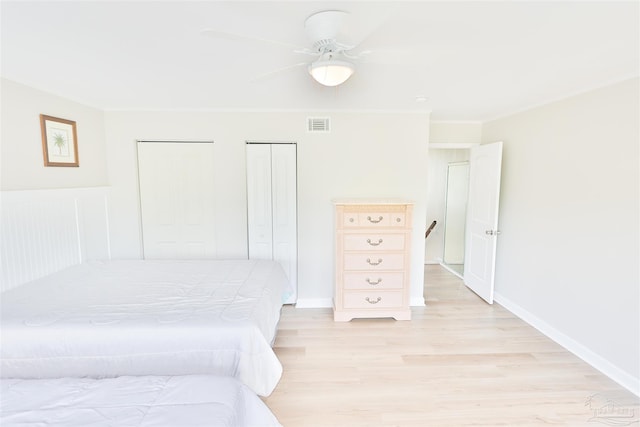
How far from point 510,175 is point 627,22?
226 cm

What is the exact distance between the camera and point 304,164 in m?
3.54

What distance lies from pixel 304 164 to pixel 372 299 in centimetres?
169

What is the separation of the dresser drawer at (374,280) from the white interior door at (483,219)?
1274 millimetres

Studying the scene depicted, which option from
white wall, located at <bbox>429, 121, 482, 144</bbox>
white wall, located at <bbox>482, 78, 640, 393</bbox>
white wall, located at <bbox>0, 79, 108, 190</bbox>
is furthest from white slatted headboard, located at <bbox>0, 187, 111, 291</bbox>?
white wall, located at <bbox>482, 78, 640, 393</bbox>

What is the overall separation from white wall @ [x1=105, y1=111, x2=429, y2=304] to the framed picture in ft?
1.59

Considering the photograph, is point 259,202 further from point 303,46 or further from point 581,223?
point 581,223

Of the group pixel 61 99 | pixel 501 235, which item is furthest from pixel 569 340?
pixel 61 99

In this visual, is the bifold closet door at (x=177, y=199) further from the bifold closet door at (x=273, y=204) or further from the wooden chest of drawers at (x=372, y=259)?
the wooden chest of drawers at (x=372, y=259)

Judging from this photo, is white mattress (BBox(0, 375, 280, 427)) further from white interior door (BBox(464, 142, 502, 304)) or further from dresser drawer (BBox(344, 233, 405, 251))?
white interior door (BBox(464, 142, 502, 304))

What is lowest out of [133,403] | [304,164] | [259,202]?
[133,403]

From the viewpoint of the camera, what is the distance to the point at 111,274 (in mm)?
A: 2625

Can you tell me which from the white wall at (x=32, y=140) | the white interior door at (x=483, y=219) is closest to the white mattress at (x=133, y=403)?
the white wall at (x=32, y=140)

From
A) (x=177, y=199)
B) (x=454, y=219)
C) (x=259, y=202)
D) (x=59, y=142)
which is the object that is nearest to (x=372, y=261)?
(x=259, y=202)

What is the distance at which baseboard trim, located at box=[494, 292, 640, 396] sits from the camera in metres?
2.25
